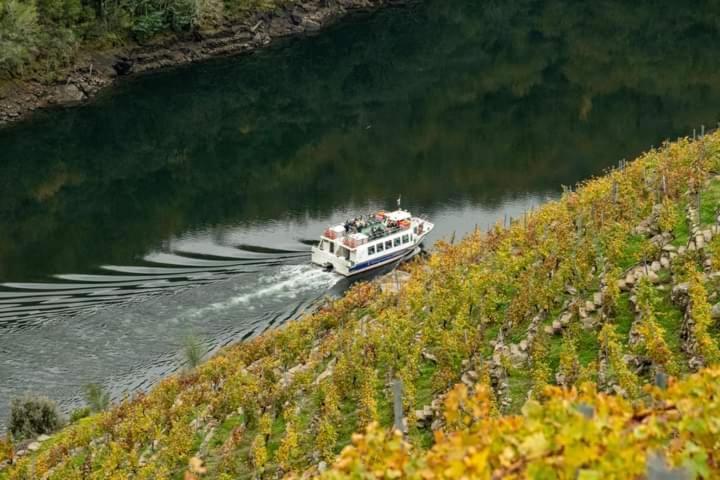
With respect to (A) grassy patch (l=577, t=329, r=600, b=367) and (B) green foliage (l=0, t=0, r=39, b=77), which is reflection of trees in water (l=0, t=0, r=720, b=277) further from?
(A) grassy patch (l=577, t=329, r=600, b=367)

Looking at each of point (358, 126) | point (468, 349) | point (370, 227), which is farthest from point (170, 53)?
point (468, 349)

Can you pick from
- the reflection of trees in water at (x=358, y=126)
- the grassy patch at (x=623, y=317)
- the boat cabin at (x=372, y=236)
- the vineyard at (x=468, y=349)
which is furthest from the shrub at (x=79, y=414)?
the grassy patch at (x=623, y=317)

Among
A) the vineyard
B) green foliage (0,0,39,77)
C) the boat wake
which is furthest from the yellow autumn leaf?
green foliage (0,0,39,77)

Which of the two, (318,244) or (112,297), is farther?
(318,244)

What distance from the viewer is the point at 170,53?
96.6m

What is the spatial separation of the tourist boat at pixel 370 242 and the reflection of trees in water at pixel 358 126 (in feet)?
22.6

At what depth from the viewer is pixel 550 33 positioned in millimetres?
101438

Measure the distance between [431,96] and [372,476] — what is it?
3011 inches

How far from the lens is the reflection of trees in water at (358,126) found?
62.3 metres

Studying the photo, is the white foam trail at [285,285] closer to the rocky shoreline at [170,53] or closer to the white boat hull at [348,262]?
the white boat hull at [348,262]

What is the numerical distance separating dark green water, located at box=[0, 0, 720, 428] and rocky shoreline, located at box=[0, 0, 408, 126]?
2557 millimetres

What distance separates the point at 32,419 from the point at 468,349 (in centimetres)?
1755

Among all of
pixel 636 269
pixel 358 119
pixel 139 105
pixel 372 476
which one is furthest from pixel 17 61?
pixel 372 476

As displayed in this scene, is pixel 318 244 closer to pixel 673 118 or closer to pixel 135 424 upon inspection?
pixel 135 424
